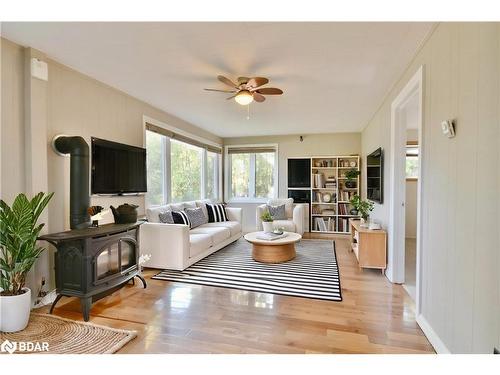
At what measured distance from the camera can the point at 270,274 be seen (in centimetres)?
347

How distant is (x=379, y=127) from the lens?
→ 4.19m

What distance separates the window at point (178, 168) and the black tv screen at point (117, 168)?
40cm

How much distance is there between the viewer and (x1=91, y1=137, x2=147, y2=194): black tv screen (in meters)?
3.09

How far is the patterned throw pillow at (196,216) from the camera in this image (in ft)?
14.9

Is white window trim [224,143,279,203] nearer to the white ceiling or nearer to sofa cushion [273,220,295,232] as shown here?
sofa cushion [273,220,295,232]

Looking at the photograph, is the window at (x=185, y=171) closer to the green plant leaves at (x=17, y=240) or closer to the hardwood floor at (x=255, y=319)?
the hardwood floor at (x=255, y=319)

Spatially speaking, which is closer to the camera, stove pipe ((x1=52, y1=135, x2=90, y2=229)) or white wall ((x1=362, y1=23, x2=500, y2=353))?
white wall ((x1=362, y1=23, x2=500, y2=353))

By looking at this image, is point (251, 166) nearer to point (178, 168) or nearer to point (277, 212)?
point (277, 212)

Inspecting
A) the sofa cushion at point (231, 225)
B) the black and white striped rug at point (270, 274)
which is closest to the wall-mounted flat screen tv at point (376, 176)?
the black and white striped rug at point (270, 274)

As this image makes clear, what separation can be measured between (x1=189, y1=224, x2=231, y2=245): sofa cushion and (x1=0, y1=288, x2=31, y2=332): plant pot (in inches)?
95.0

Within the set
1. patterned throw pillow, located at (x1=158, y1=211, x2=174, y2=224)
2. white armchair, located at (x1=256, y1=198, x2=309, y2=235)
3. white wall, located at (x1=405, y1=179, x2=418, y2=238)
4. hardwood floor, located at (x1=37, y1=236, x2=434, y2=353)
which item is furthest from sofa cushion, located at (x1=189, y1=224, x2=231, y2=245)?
white wall, located at (x1=405, y1=179, x2=418, y2=238)

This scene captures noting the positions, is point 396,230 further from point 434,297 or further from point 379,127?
point 379,127

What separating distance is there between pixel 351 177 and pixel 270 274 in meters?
3.34

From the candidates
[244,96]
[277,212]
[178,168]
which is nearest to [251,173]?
[277,212]
